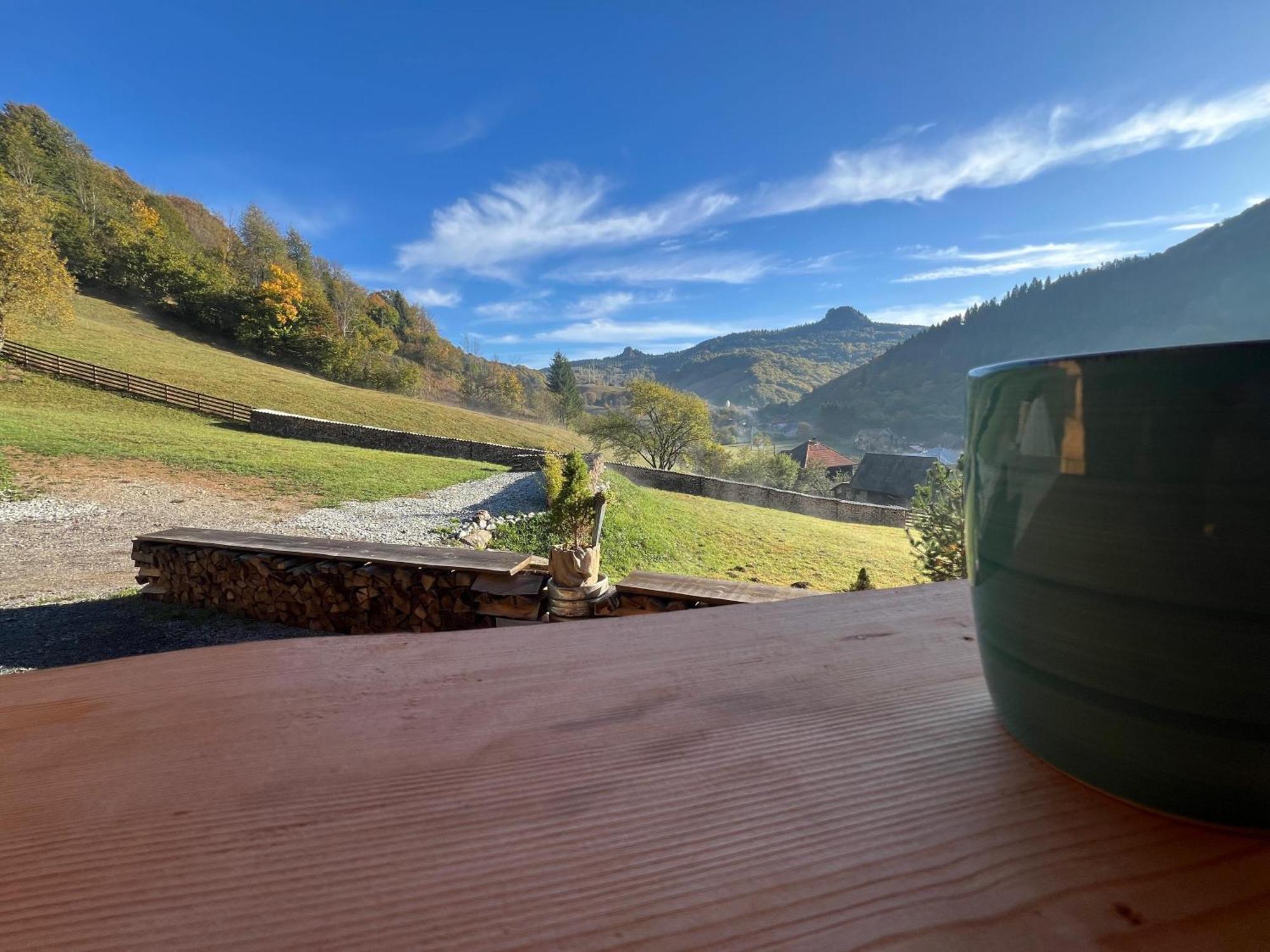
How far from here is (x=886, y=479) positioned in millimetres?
26266

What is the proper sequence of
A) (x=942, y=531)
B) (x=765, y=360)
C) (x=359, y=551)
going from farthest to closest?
(x=765, y=360), (x=942, y=531), (x=359, y=551)

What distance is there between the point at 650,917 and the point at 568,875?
0.05 meters

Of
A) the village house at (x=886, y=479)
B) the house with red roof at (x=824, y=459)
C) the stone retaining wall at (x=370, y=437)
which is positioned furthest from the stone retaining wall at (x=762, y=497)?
the house with red roof at (x=824, y=459)

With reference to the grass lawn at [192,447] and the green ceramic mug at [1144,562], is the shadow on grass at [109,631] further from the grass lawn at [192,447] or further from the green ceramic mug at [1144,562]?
the green ceramic mug at [1144,562]

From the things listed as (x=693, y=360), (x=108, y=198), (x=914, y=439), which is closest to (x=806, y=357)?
(x=693, y=360)

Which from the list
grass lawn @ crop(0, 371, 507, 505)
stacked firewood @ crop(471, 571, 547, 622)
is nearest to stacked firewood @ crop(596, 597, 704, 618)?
stacked firewood @ crop(471, 571, 547, 622)

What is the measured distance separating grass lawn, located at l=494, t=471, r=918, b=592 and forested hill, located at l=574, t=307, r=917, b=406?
62892 millimetres

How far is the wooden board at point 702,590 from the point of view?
236cm

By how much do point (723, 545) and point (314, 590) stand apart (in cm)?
617

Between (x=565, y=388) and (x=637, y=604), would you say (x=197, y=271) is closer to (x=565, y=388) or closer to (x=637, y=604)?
(x=565, y=388)

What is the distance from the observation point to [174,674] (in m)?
0.53

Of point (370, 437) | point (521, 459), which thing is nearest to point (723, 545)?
point (521, 459)

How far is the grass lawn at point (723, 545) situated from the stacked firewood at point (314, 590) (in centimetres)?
262

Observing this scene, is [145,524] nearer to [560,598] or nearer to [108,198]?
[560,598]
